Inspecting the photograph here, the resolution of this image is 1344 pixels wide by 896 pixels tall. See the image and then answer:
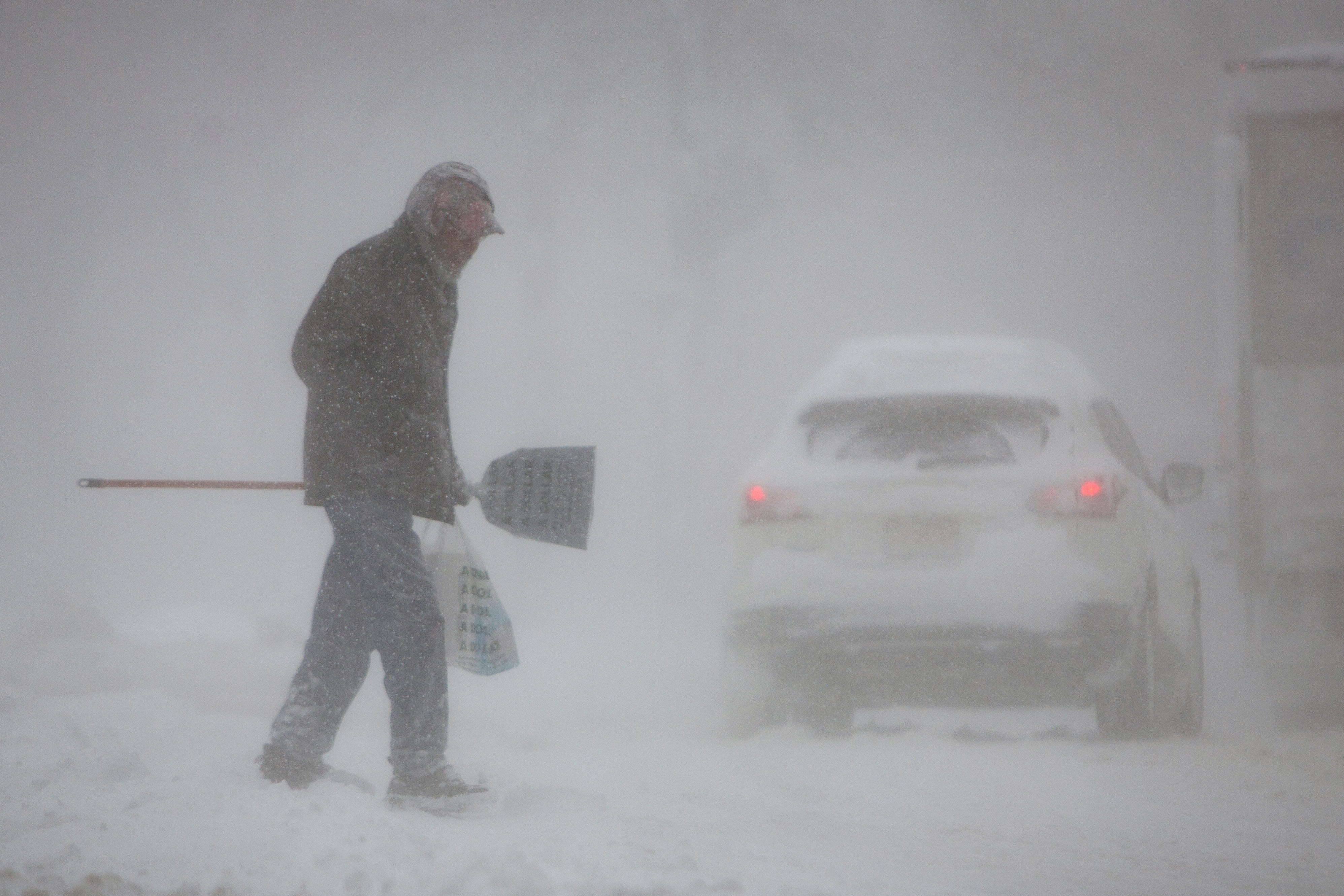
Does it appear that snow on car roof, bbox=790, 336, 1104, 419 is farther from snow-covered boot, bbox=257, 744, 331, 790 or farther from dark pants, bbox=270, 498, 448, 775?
snow-covered boot, bbox=257, 744, 331, 790

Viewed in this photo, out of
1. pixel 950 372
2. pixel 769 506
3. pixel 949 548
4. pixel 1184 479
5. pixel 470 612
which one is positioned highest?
pixel 950 372

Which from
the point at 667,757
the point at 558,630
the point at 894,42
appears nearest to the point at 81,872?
the point at 667,757

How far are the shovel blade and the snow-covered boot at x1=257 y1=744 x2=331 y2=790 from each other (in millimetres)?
783

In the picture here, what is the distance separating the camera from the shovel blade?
162 inches

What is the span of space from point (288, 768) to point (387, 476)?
0.78 metres

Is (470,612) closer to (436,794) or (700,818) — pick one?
(436,794)

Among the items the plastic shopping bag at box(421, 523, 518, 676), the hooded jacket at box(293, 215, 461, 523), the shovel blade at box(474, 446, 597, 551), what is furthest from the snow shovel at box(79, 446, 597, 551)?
the hooded jacket at box(293, 215, 461, 523)

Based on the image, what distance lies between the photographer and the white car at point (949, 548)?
5629mm

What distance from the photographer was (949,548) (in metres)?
5.70

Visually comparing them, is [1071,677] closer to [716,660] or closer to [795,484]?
[795,484]

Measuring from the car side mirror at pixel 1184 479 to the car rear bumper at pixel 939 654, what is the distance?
1.38 meters

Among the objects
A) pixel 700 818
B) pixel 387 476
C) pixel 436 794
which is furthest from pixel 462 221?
pixel 700 818

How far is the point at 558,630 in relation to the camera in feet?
47.2

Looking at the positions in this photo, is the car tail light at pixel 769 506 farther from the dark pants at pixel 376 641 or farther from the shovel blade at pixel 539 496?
the dark pants at pixel 376 641
